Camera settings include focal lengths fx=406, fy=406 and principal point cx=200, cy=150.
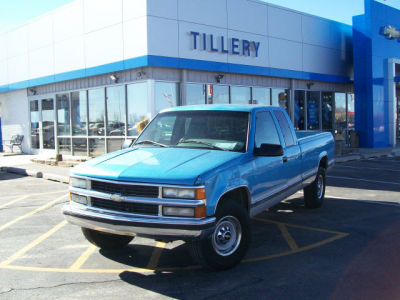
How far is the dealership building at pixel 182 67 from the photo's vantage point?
14477mm

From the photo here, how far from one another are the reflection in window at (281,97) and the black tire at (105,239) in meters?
14.3

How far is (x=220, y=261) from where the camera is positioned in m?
4.62

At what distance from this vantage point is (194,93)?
50.8ft

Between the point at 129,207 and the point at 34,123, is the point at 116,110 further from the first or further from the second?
the point at 129,207

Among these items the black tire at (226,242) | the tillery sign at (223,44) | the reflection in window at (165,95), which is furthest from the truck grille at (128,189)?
Answer: the tillery sign at (223,44)

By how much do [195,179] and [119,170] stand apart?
93 cm

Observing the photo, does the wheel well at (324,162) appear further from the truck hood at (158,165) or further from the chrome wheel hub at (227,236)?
the chrome wheel hub at (227,236)

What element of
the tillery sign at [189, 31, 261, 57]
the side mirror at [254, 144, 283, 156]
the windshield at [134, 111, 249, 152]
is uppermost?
the tillery sign at [189, 31, 261, 57]

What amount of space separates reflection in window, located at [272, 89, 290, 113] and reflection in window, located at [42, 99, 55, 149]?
1044cm

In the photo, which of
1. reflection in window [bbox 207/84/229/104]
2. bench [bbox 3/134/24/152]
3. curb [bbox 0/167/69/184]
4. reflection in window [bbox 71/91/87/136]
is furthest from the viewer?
bench [bbox 3/134/24/152]

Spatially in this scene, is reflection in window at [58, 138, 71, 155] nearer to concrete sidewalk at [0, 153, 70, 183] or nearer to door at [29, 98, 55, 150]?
door at [29, 98, 55, 150]

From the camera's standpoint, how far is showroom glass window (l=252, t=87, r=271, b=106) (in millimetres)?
17950

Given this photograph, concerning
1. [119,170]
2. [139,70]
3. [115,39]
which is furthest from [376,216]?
[115,39]

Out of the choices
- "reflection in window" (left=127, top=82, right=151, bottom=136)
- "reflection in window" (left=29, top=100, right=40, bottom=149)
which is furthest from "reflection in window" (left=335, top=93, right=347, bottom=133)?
"reflection in window" (left=29, top=100, right=40, bottom=149)
